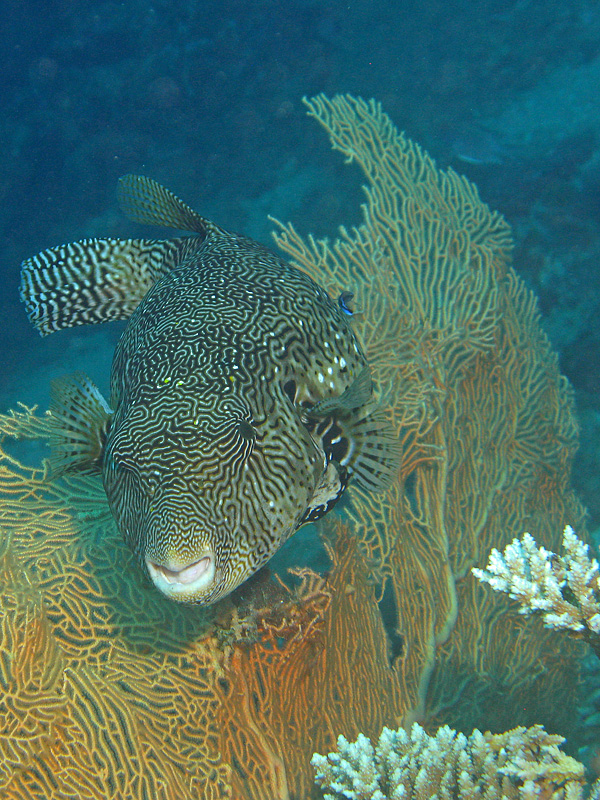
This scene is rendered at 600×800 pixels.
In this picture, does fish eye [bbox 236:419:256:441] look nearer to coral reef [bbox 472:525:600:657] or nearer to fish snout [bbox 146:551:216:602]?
fish snout [bbox 146:551:216:602]

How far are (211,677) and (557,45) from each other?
796 inches

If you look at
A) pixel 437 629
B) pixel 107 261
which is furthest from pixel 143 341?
pixel 437 629

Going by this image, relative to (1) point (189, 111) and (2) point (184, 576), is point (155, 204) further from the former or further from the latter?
(1) point (189, 111)

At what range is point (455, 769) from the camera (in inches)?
103

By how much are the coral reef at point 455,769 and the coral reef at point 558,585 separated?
1.77 ft

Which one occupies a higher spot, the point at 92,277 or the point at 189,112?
the point at 92,277

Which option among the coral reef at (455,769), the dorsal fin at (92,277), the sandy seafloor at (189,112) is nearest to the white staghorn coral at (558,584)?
the coral reef at (455,769)

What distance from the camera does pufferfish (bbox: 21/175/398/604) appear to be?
1.78 m

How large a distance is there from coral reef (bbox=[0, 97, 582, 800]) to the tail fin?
1131 millimetres

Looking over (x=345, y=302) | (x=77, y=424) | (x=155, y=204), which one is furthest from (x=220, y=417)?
(x=155, y=204)

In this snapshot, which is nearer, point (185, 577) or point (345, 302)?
point (185, 577)

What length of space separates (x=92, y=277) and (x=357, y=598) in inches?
A: 115

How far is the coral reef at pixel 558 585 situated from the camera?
2355 millimetres

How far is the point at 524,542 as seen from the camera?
2662 mm
